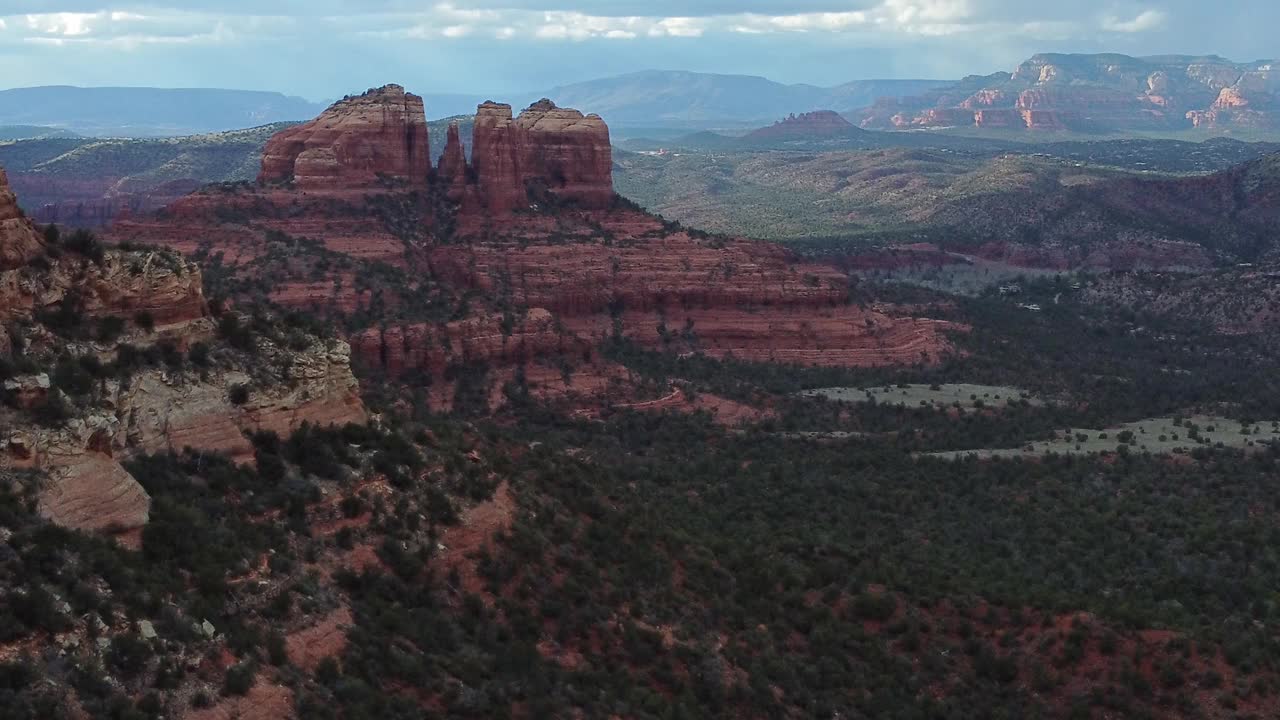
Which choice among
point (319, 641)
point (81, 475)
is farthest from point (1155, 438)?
point (81, 475)

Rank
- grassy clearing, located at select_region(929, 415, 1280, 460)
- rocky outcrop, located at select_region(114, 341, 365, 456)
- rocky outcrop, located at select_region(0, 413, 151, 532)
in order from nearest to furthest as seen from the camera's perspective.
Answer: rocky outcrop, located at select_region(0, 413, 151, 532) < rocky outcrop, located at select_region(114, 341, 365, 456) < grassy clearing, located at select_region(929, 415, 1280, 460)

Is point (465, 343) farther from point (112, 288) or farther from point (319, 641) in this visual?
point (319, 641)

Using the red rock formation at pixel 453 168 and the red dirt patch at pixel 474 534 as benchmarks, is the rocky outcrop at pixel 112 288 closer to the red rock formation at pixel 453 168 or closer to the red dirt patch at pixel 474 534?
the red dirt patch at pixel 474 534

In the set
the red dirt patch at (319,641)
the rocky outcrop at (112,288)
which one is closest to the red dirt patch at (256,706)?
the red dirt patch at (319,641)

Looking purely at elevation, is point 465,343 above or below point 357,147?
below

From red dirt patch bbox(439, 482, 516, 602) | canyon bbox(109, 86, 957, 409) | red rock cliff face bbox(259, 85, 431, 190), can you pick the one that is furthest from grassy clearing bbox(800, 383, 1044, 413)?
red dirt patch bbox(439, 482, 516, 602)

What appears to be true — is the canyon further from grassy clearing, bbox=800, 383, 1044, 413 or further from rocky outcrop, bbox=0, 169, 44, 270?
rocky outcrop, bbox=0, 169, 44, 270

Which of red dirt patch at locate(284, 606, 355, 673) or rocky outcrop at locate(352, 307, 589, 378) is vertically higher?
red dirt patch at locate(284, 606, 355, 673)
